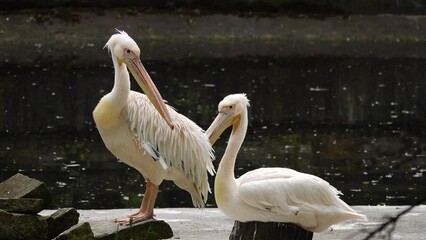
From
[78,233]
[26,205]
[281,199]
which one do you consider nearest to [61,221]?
[26,205]

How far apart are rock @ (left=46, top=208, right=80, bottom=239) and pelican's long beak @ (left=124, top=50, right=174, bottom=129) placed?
0.77m

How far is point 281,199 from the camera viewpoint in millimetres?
5141

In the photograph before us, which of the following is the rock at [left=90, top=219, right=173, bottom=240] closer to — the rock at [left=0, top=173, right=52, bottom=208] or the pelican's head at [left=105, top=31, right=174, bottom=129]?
the rock at [left=0, top=173, right=52, bottom=208]

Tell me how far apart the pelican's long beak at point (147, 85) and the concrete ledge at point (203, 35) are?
13.4 metres

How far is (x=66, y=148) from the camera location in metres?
11.9

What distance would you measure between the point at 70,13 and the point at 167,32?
2168 millimetres

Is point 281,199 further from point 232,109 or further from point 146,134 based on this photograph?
point 146,134

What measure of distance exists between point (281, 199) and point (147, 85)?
1.19 meters

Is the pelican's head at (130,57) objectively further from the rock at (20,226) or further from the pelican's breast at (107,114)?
the rock at (20,226)

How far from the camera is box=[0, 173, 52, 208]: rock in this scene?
5480 mm

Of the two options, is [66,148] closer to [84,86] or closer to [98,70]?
[84,86]

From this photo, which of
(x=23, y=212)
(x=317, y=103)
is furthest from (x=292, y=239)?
(x=317, y=103)

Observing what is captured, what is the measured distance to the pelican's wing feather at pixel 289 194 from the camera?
203 inches

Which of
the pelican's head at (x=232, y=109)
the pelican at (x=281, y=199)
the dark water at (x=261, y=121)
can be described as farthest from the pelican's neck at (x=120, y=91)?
the dark water at (x=261, y=121)
